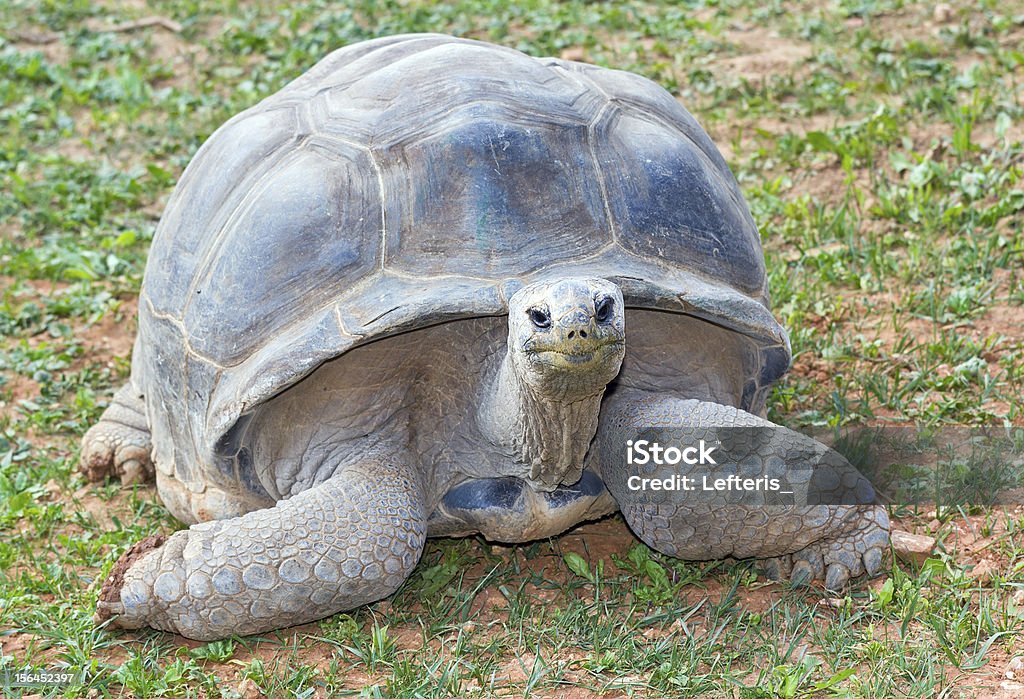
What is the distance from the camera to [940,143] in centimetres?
577

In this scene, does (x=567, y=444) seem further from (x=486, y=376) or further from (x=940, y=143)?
(x=940, y=143)

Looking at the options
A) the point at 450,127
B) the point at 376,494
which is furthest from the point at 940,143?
the point at 376,494

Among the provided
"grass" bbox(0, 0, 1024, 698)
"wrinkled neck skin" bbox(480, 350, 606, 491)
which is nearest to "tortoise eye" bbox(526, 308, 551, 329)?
"wrinkled neck skin" bbox(480, 350, 606, 491)

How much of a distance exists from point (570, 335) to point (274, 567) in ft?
3.38

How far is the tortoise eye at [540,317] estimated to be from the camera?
2824mm

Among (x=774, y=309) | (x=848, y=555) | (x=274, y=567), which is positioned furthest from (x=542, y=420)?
(x=774, y=309)

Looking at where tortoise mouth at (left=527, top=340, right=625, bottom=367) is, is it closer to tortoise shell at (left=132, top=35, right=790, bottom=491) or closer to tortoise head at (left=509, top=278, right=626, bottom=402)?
tortoise head at (left=509, top=278, right=626, bottom=402)

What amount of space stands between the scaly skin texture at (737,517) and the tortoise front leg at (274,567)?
1.94 ft

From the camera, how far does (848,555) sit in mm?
3471

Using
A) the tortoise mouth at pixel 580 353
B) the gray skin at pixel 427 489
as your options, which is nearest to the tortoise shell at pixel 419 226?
the gray skin at pixel 427 489

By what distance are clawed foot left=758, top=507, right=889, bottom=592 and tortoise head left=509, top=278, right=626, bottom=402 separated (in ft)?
3.12

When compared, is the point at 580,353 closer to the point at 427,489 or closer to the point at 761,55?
the point at 427,489

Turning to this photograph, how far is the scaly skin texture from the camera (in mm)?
3402

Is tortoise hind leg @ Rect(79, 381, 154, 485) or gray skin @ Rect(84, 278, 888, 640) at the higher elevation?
gray skin @ Rect(84, 278, 888, 640)
